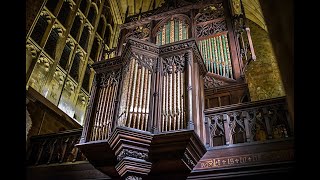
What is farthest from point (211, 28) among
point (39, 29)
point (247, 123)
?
point (39, 29)

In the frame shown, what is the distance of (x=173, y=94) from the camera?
17.1 feet

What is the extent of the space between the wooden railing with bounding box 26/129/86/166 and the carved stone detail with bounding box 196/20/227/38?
14.1 ft

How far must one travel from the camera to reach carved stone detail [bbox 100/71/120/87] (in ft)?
19.9

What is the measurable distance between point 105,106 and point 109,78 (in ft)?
2.52

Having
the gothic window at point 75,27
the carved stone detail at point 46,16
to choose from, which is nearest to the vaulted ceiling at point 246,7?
the gothic window at point 75,27

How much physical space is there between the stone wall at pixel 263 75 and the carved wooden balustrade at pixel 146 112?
195 inches

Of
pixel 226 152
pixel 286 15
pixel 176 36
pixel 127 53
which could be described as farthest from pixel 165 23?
pixel 286 15

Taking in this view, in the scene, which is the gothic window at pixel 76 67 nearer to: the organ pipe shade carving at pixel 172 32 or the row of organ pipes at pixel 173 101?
the organ pipe shade carving at pixel 172 32

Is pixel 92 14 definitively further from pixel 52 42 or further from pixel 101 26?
pixel 52 42

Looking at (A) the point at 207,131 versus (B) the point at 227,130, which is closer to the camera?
(B) the point at 227,130

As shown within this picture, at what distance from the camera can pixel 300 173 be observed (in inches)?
58.7

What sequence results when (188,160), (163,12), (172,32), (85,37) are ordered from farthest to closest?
(85,37) → (163,12) → (172,32) → (188,160)

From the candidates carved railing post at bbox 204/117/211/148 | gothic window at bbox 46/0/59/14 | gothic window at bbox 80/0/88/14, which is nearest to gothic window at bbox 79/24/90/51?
gothic window at bbox 80/0/88/14

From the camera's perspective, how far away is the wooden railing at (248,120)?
4.84 metres
